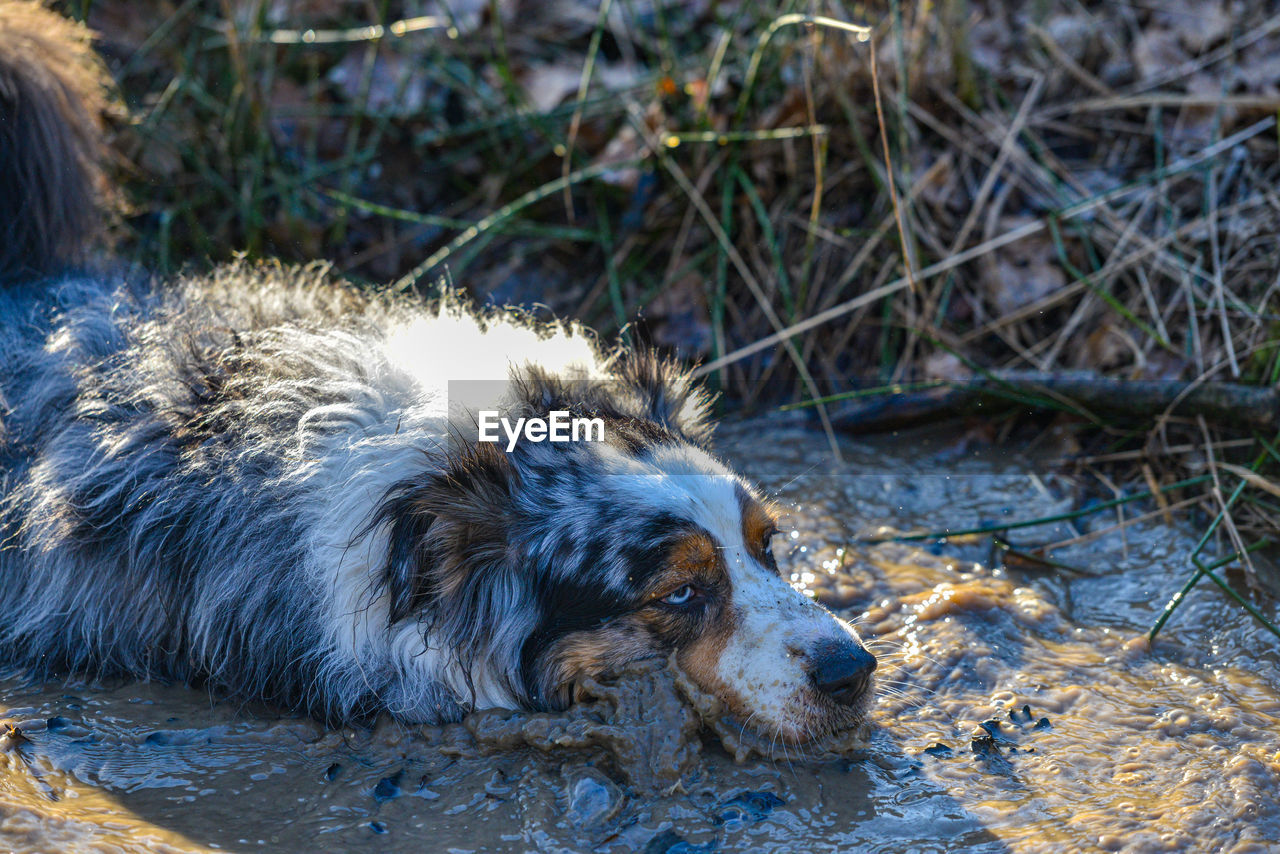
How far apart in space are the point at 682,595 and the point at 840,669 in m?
0.42

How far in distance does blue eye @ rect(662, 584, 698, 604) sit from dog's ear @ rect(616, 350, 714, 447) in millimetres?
624

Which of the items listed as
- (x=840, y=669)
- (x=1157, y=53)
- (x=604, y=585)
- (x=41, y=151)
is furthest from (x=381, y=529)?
(x=1157, y=53)

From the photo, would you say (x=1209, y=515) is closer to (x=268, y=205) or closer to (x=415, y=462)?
(x=415, y=462)

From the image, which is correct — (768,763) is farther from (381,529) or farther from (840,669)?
(381,529)

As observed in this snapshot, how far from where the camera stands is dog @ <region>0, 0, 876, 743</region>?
270 centimetres

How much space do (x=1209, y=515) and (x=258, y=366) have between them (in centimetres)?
312

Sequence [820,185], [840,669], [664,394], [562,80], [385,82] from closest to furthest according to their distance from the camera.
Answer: [840,669] → [664,394] → [820,185] → [562,80] → [385,82]

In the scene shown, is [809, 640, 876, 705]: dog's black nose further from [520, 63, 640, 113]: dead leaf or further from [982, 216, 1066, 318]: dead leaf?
[520, 63, 640, 113]: dead leaf

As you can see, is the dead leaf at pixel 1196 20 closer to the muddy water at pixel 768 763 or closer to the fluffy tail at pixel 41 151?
the muddy water at pixel 768 763

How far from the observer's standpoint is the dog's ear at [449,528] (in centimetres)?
272

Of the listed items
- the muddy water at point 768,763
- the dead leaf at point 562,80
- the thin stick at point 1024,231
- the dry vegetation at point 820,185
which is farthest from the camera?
the dead leaf at point 562,80

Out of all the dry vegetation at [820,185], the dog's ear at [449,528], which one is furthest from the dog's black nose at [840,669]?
the dry vegetation at [820,185]

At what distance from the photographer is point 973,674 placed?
2980mm

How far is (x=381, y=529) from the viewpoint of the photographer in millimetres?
2752
